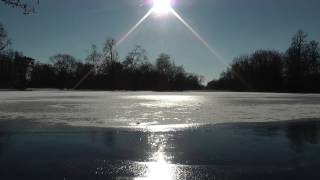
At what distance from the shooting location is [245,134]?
13039 millimetres

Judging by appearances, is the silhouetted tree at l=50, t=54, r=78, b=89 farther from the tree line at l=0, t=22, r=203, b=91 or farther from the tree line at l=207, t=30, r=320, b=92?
the tree line at l=207, t=30, r=320, b=92

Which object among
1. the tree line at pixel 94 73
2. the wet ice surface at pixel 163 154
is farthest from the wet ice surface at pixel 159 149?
the tree line at pixel 94 73

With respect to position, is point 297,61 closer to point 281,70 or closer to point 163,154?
point 281,70

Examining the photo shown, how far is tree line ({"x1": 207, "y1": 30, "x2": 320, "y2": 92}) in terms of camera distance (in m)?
92.9

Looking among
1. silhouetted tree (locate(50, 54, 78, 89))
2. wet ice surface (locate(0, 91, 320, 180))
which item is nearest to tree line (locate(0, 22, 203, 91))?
silhouetted tree (locate(50, 54, 78, 89))

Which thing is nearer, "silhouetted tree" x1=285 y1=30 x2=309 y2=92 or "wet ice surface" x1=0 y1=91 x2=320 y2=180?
"wet ice surface" x1=0 y1=91 x2=320 y2=180

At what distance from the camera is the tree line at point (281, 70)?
9288cm

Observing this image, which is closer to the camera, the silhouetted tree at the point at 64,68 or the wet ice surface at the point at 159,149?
the wet ice surface at the point at 159,149

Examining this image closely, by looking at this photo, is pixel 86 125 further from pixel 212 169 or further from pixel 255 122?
pixel 212 169

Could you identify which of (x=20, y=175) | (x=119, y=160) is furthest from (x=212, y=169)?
(x=20, y=175)

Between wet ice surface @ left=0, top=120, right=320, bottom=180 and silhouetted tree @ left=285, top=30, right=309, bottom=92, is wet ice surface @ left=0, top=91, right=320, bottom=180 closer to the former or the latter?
wet ice surface @ left=0, top=120, right=320, bottom=180

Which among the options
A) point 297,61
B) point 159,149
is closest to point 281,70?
point 297,61

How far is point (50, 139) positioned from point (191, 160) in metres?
4.32

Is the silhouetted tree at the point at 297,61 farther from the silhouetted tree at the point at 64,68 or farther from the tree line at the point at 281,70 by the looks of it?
the silhouetted tree at the point at 64,68
